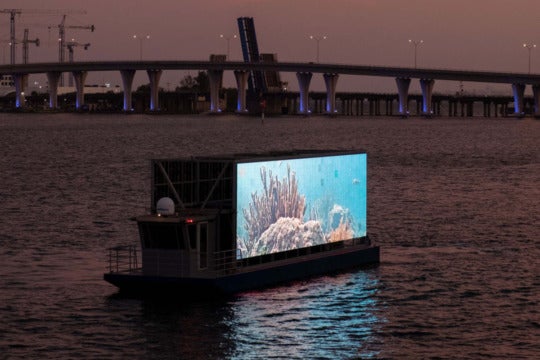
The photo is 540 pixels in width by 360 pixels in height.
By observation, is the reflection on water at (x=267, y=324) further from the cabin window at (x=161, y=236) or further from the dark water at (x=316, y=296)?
the cabin window at (x=161, y=236)

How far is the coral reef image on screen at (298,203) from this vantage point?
3584cm

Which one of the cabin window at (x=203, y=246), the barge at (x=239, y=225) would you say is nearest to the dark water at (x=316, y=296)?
the barge at (x=239, y=225)

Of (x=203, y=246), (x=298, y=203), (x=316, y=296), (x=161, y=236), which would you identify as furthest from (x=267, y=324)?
(x=298, y=203)

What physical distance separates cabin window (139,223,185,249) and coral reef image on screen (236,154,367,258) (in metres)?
1.90

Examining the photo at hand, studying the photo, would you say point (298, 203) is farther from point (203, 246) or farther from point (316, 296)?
point (203, 246)

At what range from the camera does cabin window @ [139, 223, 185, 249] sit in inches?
1341

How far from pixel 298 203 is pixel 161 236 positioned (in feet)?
17.5

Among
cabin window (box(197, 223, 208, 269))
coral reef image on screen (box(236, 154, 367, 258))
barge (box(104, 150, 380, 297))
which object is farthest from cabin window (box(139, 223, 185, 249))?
coral reef image on screen (box(236, 154, 367, 258))

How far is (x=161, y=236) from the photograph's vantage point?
34281 millimetres

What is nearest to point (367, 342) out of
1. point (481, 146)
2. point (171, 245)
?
point (171, 245)

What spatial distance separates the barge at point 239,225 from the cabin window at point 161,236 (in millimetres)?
25

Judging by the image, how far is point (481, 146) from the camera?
149500 millimetres

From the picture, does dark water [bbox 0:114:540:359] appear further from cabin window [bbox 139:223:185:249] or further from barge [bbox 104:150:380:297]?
cabin window [bbox 139:223:185:249]

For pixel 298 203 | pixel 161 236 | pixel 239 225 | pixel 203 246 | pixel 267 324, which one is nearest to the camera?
pixel 267 324
